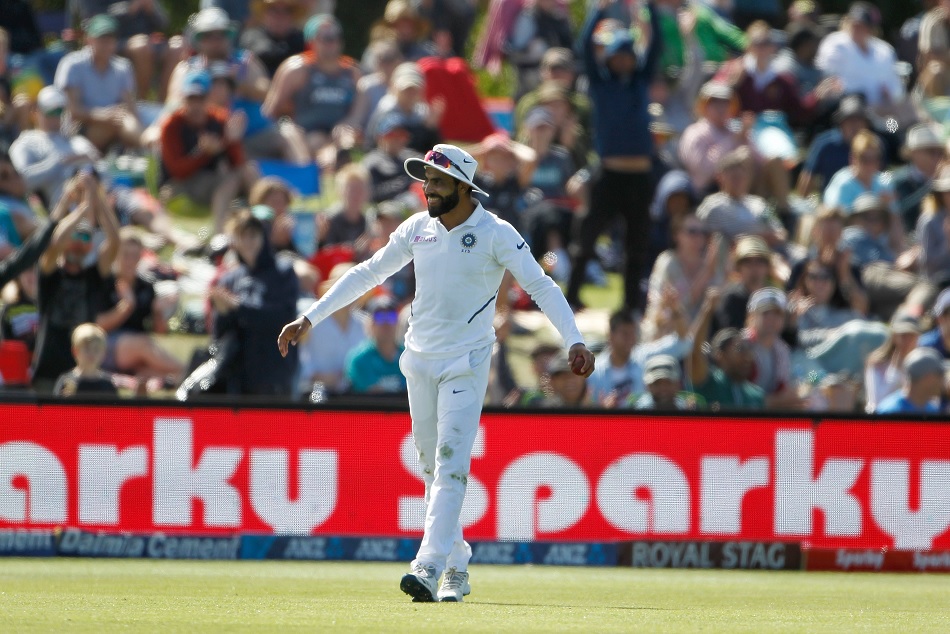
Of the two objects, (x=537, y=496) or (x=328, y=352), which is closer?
(x=537, y=496)

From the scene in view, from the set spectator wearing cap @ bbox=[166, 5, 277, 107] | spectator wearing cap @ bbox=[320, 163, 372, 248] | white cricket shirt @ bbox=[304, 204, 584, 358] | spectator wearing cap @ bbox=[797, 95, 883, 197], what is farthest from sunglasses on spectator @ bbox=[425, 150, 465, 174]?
spectator wearing cap @ bbox=[797, 95, 883, 197]

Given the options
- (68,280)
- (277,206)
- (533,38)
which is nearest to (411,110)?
(277,206)

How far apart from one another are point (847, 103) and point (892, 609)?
416 inches

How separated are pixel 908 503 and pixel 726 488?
1310 mm

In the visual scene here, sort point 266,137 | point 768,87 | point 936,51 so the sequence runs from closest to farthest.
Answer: point 266,137
point 768,87
point 936,51

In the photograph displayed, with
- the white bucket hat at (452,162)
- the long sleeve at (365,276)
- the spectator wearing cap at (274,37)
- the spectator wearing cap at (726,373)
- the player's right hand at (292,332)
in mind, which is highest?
the white bucket hat at (452,162)

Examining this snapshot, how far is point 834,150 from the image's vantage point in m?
18.0

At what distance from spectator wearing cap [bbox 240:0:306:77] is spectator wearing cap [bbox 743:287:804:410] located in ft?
24.8

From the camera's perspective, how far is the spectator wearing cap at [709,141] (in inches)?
680

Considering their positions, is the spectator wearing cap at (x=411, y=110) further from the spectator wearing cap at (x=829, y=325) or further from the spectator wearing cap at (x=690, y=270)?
the spectator wearing cap at (x=829, y=325)

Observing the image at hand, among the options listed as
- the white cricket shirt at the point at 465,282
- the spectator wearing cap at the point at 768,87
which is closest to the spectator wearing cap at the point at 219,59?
the spectator wearing cap at the point at 768,87

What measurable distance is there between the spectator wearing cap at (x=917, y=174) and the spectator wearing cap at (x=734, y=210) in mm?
1924

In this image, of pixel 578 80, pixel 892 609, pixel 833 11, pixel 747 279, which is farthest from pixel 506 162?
pixel 833 11

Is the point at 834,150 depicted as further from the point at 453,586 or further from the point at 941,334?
the point at 453,586
